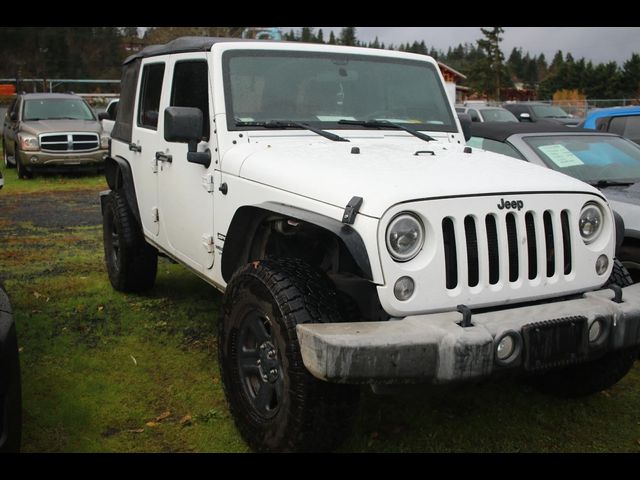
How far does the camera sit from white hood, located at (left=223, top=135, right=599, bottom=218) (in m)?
3.06

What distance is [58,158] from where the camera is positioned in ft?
46.7

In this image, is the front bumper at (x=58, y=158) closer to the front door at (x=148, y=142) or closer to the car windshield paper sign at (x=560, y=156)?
the front door at (x=148, y=142)

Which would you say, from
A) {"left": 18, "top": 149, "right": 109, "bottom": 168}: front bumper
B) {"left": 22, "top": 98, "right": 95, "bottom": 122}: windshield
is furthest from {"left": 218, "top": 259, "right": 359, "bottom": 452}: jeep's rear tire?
{"left": 22, "top": 98, "right": 95, "bottom": 122}: windshield

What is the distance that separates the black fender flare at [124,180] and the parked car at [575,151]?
3.24 m

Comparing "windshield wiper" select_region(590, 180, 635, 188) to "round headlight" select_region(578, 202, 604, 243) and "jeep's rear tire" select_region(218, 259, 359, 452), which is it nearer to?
"round headlight" select_region(578, 202, 604, 243)

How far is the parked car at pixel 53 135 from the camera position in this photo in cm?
1409

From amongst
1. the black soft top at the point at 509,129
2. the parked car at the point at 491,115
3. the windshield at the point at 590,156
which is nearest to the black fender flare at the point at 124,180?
the black soft top at the point at 509,129

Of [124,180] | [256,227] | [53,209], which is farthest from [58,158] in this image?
[256,227]

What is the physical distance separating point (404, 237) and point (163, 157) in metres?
2.48

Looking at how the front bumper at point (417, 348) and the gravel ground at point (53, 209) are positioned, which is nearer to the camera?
the front bumper at point (417, 348)

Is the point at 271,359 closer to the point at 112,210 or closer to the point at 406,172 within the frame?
the point at 406,172

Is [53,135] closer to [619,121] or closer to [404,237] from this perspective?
[619,121]

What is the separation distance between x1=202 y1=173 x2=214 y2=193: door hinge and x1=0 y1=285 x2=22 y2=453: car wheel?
1.53 metres
